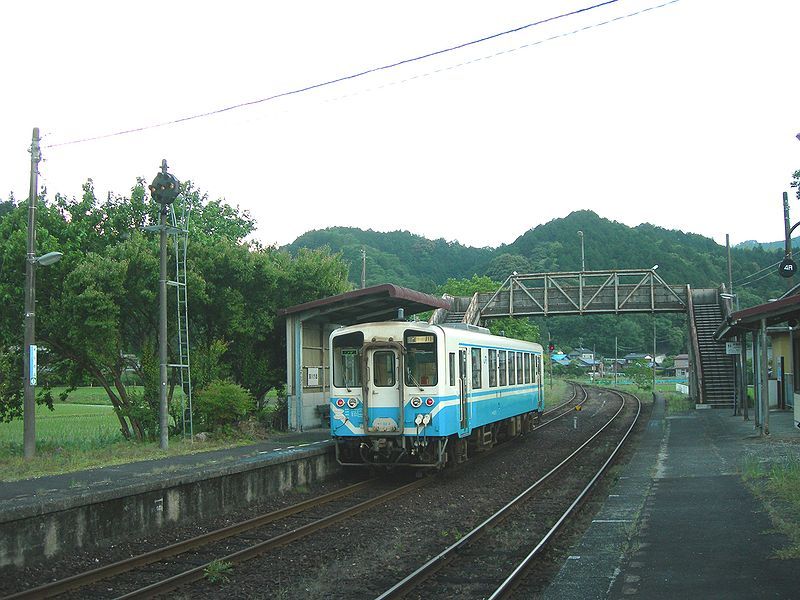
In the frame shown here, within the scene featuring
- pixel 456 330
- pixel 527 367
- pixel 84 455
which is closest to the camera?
pixel 456 330

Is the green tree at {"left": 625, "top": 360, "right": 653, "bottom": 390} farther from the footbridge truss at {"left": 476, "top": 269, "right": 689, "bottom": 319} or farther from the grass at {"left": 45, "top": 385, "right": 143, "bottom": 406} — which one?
the grass at {"left": 45, "top": 385, "right": 143, "bottom": 406}

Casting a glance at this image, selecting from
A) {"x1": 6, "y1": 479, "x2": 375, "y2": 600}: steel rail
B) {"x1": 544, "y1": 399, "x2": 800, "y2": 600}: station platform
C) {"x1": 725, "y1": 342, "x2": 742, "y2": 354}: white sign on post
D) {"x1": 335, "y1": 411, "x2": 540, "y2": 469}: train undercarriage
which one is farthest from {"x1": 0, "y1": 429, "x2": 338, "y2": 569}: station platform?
{"x1": 725, "y1": 342, "x2": 742, "y2": 354}: white sign on post

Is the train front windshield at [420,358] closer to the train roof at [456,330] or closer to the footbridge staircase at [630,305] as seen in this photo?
the train roof at [456,330]

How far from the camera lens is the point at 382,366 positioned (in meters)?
13.7

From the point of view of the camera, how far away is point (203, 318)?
65.6 feet

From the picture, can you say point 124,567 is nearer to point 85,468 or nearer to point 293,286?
point 85,468

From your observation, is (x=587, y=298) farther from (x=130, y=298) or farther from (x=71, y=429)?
(x=130, y=298)

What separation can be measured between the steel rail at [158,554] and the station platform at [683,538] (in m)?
4.16

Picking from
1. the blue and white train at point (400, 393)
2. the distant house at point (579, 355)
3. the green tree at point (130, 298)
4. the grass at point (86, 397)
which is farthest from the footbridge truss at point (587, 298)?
the distant house at point (579, 355)

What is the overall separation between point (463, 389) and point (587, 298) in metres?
20.5

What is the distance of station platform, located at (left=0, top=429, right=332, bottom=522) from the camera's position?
920 centimetres

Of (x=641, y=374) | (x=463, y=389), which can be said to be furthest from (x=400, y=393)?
(x=641, y=374)

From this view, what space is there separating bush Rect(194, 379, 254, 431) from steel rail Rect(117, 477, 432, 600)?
5273mm

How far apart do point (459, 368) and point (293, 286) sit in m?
8.26
